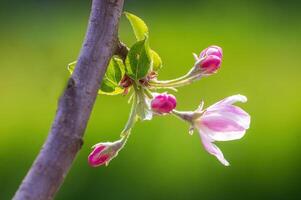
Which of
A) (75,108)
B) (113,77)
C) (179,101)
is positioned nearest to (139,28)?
(113,77)

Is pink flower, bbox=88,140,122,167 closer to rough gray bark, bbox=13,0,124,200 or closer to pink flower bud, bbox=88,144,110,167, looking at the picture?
pink flower bud, bbox=88,144,110,167

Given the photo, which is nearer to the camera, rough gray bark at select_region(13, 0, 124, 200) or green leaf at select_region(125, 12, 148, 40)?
rough gray bark at select_region(13, 0, 124, 200)

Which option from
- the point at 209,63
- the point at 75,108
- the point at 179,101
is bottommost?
the point at 75,108

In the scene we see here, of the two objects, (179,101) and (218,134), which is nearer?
(218,134)

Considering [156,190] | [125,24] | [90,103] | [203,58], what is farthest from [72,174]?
[90,103]

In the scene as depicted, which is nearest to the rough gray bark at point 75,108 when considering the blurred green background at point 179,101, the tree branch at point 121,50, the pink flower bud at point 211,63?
the tree branch at point 121,50

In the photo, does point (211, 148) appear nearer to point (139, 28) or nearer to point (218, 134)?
point (218, 134)

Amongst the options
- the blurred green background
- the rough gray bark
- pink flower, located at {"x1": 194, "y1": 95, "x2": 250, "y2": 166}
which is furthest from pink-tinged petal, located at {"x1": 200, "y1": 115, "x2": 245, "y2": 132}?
the blurred green background
